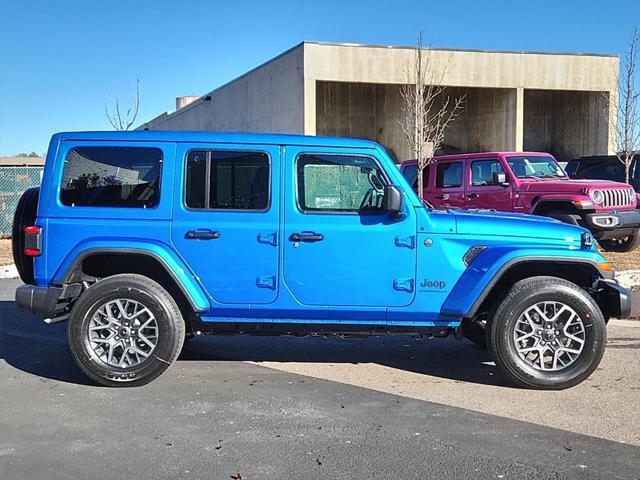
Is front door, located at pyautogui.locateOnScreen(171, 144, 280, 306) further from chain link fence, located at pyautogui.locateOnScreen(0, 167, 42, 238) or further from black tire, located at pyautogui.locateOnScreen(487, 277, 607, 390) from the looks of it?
chain link fence, located at pyautogui.locateOnScreen(0, 167, 42, 238)

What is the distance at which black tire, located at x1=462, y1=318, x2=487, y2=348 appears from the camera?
5895 mm

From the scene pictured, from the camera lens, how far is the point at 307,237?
5156 millimetres

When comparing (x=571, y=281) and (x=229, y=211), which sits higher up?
(x=229, y=211)

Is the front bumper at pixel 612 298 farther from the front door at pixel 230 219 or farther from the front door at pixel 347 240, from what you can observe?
the front door at pixel 230 219

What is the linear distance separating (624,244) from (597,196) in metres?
2.32

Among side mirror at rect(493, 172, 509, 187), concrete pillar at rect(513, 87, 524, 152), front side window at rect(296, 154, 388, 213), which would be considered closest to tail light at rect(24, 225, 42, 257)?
front side window at rect(296, 154, 388, 213)

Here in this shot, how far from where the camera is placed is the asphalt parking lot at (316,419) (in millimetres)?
3742

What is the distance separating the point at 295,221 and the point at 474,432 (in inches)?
83.1

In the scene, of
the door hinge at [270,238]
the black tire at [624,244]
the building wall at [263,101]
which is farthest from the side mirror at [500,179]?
the building wall at [263,101]

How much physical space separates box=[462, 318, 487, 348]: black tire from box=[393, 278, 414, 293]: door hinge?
32.9 inches

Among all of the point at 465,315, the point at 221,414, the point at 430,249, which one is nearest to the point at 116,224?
the point at 221,414

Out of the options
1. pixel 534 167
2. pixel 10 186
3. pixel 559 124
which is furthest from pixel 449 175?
pixel 559 124

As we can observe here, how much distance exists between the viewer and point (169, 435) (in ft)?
13.8

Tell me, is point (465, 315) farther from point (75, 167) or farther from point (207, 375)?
point (75, 167)
